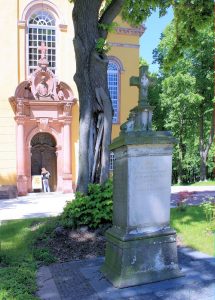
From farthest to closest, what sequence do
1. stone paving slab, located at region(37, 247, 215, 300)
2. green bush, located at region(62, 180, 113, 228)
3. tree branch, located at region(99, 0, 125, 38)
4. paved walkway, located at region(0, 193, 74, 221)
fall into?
paved walkway, located at region(0, 193, 74, 221), tree branch, located at region(99, 0, 125, 38), green bush, located at region(62, 180, 113, 228), stone paving slab, located at region(37, 247, 215, 300)

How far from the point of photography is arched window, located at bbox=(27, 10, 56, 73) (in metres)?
21.2

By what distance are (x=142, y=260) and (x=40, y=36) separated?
1803 centimetres

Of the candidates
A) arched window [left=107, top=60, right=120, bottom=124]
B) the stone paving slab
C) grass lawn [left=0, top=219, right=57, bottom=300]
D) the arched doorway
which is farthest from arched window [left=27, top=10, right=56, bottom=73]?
the stone paving slab

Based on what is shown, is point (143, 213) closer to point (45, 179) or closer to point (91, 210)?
point (91, 210)

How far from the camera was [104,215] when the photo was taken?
27.6 ft

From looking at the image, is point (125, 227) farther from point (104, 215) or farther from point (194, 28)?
point (194, 28)

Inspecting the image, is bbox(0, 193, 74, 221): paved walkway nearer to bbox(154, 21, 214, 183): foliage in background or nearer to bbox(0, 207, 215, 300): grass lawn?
bbox(0, 207, 215, 300): grass lawn

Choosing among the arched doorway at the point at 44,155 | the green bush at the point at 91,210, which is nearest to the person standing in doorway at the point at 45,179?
the arched doorway at the point at 44,155

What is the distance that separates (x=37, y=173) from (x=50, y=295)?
16.7 metres

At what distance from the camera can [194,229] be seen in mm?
8992

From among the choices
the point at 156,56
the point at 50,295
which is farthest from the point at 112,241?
the point at 156,56

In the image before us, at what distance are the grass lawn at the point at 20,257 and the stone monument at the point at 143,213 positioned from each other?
1.23m

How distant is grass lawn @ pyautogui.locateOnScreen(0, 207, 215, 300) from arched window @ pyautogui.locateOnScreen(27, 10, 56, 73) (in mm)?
12743

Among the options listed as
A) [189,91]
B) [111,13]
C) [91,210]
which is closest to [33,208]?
[91,210]
